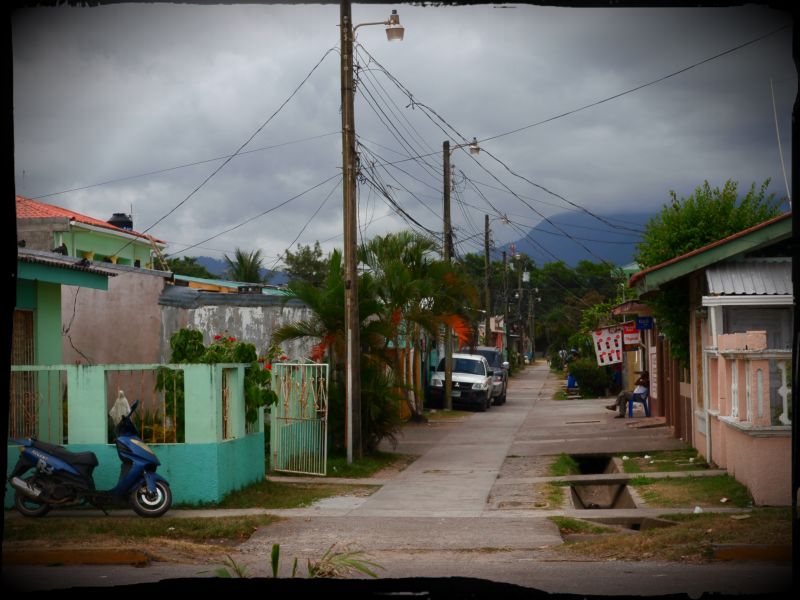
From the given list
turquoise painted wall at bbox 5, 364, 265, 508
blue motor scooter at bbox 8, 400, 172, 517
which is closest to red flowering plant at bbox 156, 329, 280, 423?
turquoise painted wall at bbox 5, 364, 265, 508

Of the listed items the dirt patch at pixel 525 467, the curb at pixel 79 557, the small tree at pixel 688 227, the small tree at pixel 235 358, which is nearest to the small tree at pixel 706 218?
the small tree at pixel 688 227

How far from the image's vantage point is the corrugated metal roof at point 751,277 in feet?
49.6

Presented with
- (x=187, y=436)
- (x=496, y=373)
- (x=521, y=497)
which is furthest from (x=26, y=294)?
(x=496, y=373)

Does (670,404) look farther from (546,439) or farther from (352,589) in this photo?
(352,589)

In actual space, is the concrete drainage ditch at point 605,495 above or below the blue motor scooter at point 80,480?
below

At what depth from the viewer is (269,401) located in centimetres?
1495

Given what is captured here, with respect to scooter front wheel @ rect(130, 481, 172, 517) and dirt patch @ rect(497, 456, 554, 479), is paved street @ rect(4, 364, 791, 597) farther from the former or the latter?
scooter front wheel @ rect(130, 481, 172, 517)

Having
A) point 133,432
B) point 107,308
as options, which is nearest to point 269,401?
point 133,432

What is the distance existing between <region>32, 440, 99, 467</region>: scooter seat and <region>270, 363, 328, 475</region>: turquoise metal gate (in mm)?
4775

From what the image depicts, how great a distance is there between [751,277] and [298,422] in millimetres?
7903

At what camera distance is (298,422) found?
17.0 m

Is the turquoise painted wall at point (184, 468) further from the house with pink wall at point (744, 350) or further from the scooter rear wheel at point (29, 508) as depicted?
the house with pink wall at point (744, 350)

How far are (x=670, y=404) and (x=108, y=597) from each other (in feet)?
69.6

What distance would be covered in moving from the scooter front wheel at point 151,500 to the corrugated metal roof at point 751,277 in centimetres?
874
